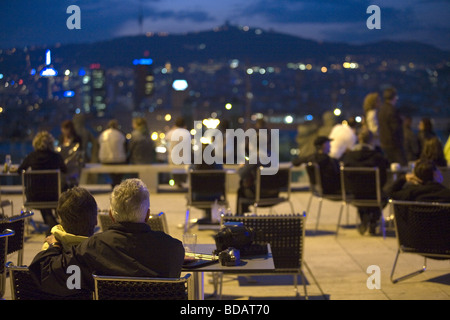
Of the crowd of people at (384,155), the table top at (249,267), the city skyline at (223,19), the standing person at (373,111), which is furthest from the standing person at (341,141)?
the table top at (249,267)

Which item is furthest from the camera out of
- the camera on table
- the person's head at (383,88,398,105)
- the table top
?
the person's head at (383,88,398,105)

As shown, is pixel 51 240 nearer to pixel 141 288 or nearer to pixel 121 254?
pixel 121 254

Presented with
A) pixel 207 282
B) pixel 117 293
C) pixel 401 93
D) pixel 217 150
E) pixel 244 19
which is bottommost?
pixel 207 282

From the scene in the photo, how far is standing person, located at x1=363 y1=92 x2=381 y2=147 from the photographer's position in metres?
9.86

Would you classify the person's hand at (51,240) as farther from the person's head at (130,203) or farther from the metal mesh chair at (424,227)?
the metal mesh chair at (424,227)

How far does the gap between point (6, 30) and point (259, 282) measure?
7680 millimetres

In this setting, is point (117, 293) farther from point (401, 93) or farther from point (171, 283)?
point (401, 93)

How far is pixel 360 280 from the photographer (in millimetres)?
6059

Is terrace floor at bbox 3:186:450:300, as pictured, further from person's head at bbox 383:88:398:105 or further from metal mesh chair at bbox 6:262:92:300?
metal mesh chair at bbox 6:262:92:300

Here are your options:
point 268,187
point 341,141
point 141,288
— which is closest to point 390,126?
point 341,141

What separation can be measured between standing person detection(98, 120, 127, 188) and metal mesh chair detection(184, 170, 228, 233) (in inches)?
150

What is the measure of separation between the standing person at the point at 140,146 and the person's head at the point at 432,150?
5219 mm

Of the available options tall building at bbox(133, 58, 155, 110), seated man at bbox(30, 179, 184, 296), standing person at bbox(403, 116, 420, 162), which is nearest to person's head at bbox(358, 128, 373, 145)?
standing person at bbox(403, 116, 420, 162)
